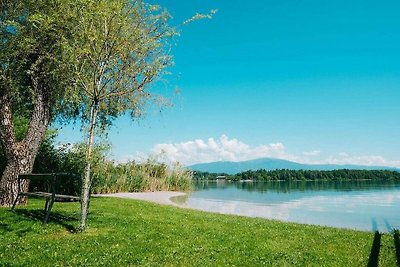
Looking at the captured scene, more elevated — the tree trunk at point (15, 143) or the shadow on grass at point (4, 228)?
the tree trunk at point (15, 143)

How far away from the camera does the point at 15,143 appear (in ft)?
65.7

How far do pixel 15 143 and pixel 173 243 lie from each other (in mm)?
12572

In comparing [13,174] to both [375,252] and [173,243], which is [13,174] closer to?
[173,243]

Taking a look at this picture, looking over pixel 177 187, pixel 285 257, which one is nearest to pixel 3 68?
pixel 285 257

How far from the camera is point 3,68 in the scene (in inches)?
843

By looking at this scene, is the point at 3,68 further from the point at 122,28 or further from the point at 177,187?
the point at 177,187

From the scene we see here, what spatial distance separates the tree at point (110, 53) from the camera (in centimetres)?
1282

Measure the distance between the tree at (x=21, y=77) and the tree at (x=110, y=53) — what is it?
6.54 m

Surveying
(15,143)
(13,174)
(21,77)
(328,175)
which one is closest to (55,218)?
(13,174)

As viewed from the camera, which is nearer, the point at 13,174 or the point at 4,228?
the point at 4,228

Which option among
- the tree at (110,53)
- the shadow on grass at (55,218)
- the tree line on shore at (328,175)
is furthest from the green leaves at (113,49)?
the tree line on shore at (328,175)

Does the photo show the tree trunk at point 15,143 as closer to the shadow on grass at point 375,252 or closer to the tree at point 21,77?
the tree at point 21,77

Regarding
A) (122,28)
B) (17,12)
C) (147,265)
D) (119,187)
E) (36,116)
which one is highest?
(17,12)

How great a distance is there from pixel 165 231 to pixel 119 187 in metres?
25.4
